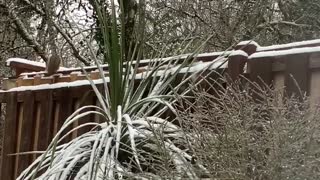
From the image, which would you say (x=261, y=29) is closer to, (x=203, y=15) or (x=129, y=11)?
(x=203, y=15)

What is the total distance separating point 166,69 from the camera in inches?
127

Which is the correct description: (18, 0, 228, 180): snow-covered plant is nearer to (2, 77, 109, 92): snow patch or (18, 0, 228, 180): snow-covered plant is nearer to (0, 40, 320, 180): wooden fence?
(0, 40, 320, 180): wooden fence

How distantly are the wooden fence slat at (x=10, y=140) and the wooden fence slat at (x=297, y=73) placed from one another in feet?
7.04

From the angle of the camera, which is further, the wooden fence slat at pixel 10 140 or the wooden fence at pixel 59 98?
the wooden fence slat at pixel 10 140

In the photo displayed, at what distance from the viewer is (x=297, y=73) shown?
275 cm

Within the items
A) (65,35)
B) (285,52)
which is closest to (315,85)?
(285,52)

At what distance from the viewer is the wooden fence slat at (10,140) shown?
4.18 metres

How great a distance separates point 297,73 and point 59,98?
1.74 m

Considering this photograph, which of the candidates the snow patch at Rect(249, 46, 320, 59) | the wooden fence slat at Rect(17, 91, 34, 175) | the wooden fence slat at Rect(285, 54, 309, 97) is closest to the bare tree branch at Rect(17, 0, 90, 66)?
the wooden fence slat at Rect(17, 91, 34, 175)

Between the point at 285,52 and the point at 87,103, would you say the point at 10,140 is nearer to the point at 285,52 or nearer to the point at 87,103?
the point at 87,103

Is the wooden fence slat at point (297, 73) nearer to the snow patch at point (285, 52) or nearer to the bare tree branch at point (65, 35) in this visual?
the snow patch at point (285, 52)

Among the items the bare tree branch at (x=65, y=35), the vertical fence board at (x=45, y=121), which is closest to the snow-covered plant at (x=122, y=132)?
the vertical fence board at (x=45, y=121)

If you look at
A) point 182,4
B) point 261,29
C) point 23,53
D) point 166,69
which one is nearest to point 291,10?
point 261,29

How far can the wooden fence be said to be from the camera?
280 cm
